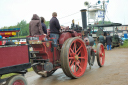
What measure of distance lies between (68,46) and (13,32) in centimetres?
172

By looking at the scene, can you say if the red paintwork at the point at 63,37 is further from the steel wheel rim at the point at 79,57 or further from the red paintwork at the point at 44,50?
the red paintwork at the point at 44,50

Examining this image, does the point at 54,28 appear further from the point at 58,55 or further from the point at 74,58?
the point at 74,58

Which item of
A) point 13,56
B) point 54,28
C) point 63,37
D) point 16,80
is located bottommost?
point 16,80

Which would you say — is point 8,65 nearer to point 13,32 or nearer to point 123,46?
point 13,32

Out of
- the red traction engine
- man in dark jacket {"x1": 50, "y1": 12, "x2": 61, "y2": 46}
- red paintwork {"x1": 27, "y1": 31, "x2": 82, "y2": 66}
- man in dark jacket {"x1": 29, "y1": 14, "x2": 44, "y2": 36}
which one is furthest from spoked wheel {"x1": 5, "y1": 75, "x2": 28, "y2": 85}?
man in dark jacket {"x1": 50, "y1": 12, "x2": 61, "y2": 46}

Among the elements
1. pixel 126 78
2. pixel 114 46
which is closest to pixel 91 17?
pixel 114 46

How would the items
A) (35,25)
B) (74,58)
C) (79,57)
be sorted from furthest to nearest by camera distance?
1. (79,57)
2. (74,58)
3. (35,25)

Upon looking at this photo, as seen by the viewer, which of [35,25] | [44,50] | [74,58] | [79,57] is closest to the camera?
[44,50]

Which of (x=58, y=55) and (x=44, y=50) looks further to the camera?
(x=58, y=55)

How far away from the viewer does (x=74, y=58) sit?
5.09 m

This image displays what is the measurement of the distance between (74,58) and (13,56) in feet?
7.19

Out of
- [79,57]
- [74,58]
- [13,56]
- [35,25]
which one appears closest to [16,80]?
[13,56]

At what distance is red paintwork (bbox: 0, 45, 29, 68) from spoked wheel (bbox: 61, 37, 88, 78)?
4.24ft

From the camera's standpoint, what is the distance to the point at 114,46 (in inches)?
662
